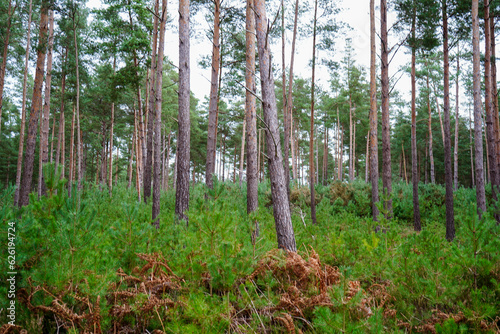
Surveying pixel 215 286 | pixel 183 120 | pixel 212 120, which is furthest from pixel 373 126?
pixel 215 286

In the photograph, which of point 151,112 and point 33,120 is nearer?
point 33,120

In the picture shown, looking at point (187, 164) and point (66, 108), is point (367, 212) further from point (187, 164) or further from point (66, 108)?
point (66, 108)

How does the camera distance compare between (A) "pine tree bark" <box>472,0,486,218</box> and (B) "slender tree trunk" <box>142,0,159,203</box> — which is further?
(B) "slender tree trunk" <box>142,0,159,203</box>

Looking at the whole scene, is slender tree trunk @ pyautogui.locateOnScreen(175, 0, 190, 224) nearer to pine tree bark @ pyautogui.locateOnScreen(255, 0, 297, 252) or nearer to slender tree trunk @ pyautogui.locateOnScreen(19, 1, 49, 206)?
pine tree bark @ pyautogui.locateOnScreen(255, 0, 297, 252)

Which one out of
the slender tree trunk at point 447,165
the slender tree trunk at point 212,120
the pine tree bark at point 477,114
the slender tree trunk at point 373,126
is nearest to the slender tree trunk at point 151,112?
the slender tree trunk at point 212,120

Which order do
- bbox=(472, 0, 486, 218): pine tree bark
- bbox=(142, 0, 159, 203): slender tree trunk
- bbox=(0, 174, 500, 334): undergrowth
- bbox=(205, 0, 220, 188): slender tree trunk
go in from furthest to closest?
bbox=(142, 0, 159, 203): slender tree trunk < bbox=(205, 0, 220, 188): slender tree trunk < bbox=(472, 0, 486, 218): pine tree bark < bbox=(0, 174, 500, 334): undergrowth

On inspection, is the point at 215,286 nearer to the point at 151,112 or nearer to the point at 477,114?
the point at 151,112

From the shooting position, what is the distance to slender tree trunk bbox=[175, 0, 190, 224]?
6712mm

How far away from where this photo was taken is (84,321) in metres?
2.16

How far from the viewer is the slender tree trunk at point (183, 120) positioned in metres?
6.71

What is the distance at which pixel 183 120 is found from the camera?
680 cm

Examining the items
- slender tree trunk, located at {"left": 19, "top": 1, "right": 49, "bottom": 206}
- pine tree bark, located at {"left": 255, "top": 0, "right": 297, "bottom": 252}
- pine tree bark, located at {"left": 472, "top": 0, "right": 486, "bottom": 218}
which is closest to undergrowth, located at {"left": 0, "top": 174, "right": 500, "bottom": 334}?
pine tree bark, located at {"left": 255, "top": 0, "right": 297, "bottom": 252}

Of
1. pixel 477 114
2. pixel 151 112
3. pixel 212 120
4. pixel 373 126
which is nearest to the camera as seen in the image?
pixel 477 114

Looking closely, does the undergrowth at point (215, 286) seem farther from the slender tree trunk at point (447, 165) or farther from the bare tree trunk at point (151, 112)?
the bare tree trunk at point (151, 112)
